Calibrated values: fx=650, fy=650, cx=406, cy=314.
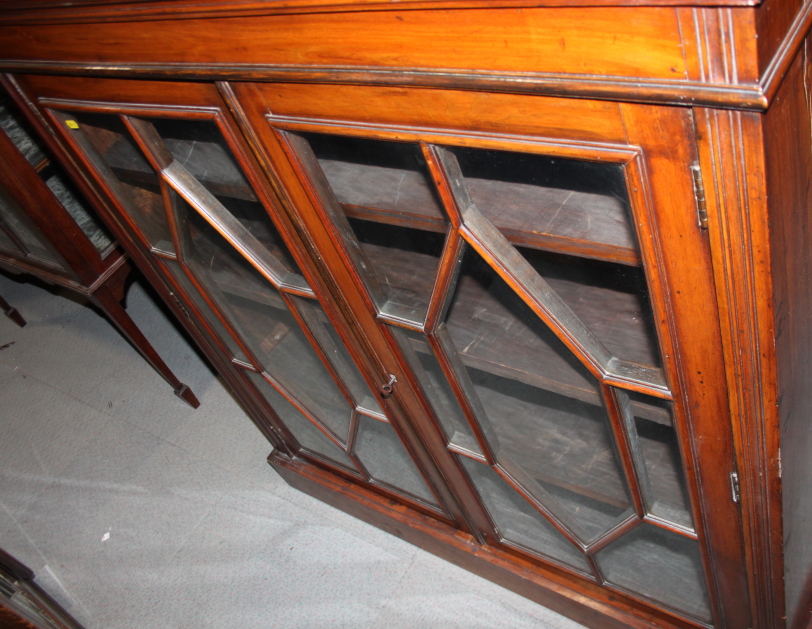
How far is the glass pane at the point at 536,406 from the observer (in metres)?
0.70

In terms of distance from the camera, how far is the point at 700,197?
0.46 meters

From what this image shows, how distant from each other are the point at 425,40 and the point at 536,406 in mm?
510

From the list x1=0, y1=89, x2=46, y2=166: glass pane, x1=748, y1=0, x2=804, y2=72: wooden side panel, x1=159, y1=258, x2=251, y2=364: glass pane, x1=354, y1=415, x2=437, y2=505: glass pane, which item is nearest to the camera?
x1=748, y1=0, x2=804, y2=72: wooden side panel

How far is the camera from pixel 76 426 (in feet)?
6.29

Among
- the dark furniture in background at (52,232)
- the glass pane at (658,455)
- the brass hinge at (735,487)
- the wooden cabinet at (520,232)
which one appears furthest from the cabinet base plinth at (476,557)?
the dark furniture in background at (52,232)

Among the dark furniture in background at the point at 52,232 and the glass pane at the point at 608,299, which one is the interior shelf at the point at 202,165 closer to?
the glass pane at the point at 608,299

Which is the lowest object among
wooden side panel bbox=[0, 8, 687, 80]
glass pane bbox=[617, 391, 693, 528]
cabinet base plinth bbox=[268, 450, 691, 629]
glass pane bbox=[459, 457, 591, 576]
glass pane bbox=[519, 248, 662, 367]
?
cabinet base plinth bbox=[268, 450, 691, 629]

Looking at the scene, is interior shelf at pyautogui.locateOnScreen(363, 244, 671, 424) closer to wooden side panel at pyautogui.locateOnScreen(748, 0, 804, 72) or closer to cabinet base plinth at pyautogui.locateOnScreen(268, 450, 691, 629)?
wooden side panel at pyautogui.locateOnScreen(748, 0, 804, 72)

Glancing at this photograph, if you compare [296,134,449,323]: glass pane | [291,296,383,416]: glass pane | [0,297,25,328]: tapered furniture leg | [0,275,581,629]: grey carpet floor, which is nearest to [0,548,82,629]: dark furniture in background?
[0,275,581,629]: grey carpet floor

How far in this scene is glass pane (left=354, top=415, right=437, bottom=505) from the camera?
1.22 m

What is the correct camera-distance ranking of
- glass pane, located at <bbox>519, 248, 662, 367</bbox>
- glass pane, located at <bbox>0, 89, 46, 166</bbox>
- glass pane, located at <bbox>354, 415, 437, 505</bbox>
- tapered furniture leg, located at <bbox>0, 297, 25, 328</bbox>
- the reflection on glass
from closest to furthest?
glass pane, located at <bbox>519, 248, 662, 367</bbox>, the reflection on glass, glass pane, located at <bbox>354, 415, 437, 505</bbox>, glass pane, located at <bbox>0, 89, 46, 166</bbox>, tapered furniture leg, located at <bbox>0, 297, 25, 328</bbox>

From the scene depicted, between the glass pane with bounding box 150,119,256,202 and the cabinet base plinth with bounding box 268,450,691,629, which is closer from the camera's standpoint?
the glass pane with bounding box 150,119,256,202

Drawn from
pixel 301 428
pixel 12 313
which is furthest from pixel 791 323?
pixel 12 313

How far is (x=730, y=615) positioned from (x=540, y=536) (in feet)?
1.03
